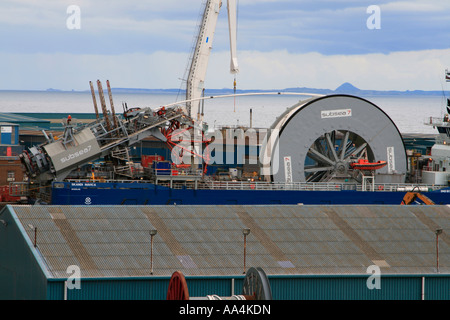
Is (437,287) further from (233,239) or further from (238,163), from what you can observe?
(238,163)

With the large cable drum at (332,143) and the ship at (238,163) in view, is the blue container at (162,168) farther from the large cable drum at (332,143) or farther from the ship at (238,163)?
the large cable drum at (332,143)

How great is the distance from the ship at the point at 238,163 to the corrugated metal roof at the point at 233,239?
48.4ft

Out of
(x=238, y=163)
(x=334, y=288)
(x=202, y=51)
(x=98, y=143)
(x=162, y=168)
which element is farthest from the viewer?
(x=202, y=51)

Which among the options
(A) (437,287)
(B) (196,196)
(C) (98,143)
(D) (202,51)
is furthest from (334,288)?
(D) (202,51)

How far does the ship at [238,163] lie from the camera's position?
2235 inches

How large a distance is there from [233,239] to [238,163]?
93.6 feet

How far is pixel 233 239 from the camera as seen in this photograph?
38969 millimetres

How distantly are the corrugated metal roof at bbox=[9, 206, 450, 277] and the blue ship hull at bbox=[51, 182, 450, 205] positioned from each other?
1447cm

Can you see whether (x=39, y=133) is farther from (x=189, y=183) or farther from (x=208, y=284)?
(x=208, y=284)

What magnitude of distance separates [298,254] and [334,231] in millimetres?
4054

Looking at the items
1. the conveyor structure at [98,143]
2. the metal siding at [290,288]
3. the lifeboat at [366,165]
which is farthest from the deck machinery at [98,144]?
the metal siding at [290,288]

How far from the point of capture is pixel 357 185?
62.2 m

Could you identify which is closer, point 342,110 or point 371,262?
point 371,262
